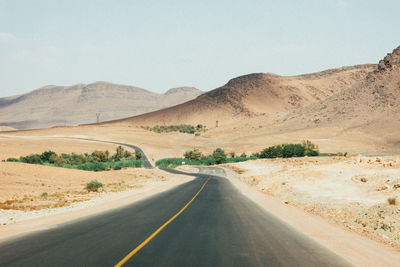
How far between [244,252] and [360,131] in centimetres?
10016

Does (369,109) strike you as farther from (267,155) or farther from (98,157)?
(98,157)

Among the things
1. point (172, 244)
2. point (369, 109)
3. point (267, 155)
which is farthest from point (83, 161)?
point (369, 109)

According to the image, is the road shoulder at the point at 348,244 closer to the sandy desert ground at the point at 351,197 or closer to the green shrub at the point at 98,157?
the sandy desert ground at the point at 351,197

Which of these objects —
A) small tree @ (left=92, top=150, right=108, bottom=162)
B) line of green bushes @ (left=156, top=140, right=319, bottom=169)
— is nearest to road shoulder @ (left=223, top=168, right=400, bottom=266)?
line of green bushes @ (left=156, top=140, right=319, bottom=169)

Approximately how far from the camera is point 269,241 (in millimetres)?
11156

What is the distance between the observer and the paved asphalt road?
28.7ft

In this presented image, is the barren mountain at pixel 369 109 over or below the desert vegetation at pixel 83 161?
over

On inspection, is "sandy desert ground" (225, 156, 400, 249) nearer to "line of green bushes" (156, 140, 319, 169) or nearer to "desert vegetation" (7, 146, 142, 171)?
"desert vegetation" (7, 146, 142, 171)

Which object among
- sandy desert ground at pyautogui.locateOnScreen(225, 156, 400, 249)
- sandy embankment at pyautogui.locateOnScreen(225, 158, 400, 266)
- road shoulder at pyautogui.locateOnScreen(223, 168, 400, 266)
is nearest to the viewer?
road shoulder at pyautogui.locateOnScreen(223, 168, 400, 266)

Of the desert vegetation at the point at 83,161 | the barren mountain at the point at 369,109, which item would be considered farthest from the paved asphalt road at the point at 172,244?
the barren mountain at the point at 369,109

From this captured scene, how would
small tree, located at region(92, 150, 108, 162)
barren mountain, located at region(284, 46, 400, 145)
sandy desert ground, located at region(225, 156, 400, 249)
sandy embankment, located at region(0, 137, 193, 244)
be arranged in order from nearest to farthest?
sandy desert ground, located at region(225, 156, 400, 249) < sandy embankment, located at region(0, 137, 193, 244) < small tree, located at region(92, 150, 108, 162) < barren mountain, located at region(284, 46, 400, 145)

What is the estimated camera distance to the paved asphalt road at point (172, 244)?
8.73 m

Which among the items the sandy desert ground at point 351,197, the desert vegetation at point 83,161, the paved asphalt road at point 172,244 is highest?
the desert vegetation at point 83,161

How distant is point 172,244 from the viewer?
34.1ft
